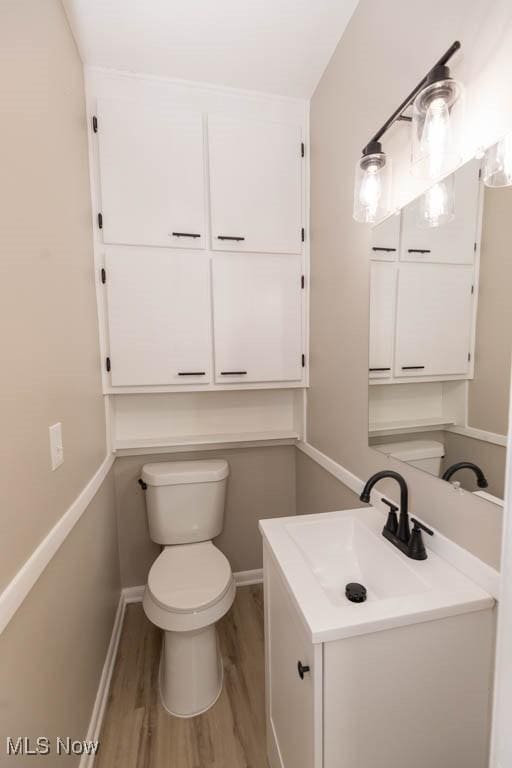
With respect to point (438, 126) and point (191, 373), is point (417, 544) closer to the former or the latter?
point (438, 126)

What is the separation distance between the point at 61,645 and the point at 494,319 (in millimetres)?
1465

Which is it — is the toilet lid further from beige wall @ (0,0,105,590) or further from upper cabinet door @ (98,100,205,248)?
upper cabinet door @ (98,100,205,248)

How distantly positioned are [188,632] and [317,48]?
248 cm

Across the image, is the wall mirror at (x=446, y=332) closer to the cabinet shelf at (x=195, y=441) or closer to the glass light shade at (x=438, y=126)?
the glass light shade at (x=438, y=126)

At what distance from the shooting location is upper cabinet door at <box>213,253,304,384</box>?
1.70 m

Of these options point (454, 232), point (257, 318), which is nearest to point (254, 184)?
point (257, 318)

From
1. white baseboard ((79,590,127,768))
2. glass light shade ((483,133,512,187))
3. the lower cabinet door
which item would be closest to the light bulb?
glass light shade ((483,133,512,187))

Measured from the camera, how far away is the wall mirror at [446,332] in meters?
0.77

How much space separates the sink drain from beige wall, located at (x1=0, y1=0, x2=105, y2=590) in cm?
83

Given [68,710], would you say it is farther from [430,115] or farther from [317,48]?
[317,48]

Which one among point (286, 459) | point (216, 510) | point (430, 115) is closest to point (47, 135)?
point (430, 115)

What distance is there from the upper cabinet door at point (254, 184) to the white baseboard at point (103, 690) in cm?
199

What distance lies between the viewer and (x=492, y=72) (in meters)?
0.72

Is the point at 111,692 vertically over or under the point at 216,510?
under
